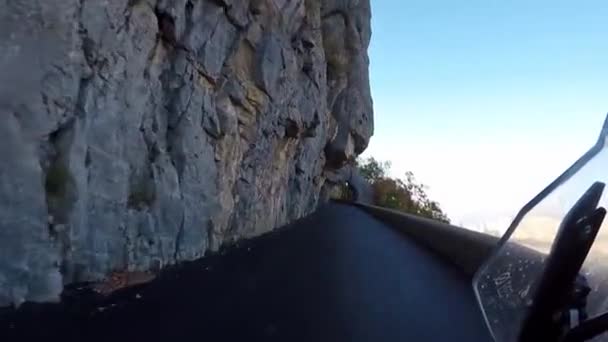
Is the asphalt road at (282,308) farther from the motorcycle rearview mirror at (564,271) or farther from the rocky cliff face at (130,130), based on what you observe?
the motorcycle rearview mirror at (564,271)

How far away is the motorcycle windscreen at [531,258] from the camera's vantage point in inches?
54.5

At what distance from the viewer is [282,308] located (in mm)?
6906

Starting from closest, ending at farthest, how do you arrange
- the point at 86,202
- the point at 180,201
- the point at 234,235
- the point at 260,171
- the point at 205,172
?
the point at 86,202
the point at 180,201
the point at 205,172
the point at 234,235
the point at 260,171

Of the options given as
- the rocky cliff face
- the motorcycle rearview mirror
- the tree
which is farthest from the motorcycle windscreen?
the tree

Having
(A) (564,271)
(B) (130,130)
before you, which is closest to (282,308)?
(B) (130,130)

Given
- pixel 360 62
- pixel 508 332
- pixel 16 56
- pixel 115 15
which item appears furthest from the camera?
pixel 360 62

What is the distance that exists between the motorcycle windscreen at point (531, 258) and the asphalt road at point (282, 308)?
2786 millimetres

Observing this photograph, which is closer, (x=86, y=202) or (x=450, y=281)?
(x=86, y=202)

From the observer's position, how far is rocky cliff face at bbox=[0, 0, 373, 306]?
675 centimetres

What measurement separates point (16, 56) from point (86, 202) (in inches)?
92.0

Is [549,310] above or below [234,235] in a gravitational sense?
above

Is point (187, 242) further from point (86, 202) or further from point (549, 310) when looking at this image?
point (549, 310)

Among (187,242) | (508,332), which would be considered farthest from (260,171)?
(508,332)

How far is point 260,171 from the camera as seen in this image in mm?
20891
